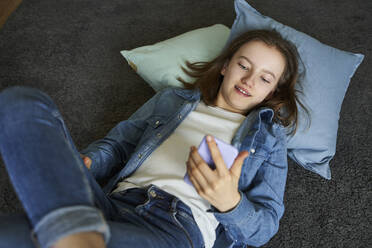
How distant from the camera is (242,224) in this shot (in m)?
0.81

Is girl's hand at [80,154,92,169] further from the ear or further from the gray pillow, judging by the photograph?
the gray pillow

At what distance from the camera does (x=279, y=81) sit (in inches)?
44.3

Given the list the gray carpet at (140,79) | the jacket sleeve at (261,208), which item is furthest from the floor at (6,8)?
the jacket sleeve at (261,208)

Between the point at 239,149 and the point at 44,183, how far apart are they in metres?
0.58

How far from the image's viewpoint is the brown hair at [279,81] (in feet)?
3.52

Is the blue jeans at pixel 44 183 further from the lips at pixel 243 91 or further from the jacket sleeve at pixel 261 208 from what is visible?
the lips at pixel 243 91

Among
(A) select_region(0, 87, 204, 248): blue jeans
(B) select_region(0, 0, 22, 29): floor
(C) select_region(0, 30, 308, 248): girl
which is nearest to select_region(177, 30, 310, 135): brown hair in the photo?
(C) select_region(0, 30, 308, 248): girl

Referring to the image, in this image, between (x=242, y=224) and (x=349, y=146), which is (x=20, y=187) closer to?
(x=242, y=224)

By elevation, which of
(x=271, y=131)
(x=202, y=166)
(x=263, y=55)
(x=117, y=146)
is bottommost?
(x=117, y=146)

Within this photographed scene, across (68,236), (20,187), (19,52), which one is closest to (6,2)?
(19,52)

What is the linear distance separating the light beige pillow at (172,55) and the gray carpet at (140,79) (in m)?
0.18

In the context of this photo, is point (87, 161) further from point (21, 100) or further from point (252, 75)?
point (252, 75)

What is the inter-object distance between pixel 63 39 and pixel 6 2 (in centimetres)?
54

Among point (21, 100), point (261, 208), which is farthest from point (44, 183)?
point (261, 208)
